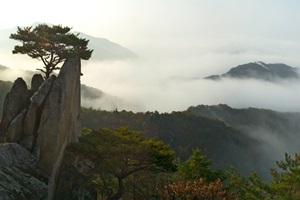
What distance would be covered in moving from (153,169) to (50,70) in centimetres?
1477

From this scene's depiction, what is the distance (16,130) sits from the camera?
3309 centimetres

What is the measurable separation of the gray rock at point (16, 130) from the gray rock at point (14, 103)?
1712 mm

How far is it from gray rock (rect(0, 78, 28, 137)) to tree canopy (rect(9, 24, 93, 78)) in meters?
2.82

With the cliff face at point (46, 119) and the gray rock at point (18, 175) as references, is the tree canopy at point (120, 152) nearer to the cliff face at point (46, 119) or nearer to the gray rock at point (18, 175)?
the cliff face at point (46, 119)

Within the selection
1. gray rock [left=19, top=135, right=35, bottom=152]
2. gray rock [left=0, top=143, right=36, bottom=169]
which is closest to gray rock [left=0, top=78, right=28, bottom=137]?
gray rock [left=19, top=135, right=35, bottom=152]

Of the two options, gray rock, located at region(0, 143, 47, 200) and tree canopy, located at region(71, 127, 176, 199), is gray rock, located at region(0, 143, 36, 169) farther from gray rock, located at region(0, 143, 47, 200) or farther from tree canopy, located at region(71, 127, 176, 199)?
tree canopy, located at region(71, 127, 176, 199)

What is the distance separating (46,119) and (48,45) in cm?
880

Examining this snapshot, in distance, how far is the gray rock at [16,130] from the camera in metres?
32.8

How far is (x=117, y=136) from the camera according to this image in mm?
39000

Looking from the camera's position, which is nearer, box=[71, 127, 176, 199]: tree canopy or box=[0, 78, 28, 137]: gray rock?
box=[0, 78, 28, 137]: gray rock

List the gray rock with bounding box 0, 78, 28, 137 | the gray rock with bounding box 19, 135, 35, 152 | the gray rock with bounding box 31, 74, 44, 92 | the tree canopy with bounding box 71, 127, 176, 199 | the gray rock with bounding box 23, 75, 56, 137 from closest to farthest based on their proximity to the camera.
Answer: the gray rock with bounding box 19, 135, 35, 152 < the gray rock with bounding box 23, 75, 56, 137 < the gray rock with bounding box 0, 78, 28, 137 < the tree canopy with bounding box 71, 127, 176, 199 < the gray rock with bounding box 31, 74, 44, 92

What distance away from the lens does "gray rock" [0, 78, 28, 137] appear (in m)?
35.0

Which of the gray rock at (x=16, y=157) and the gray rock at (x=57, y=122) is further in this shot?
the gray rock at (x=57, y=122)

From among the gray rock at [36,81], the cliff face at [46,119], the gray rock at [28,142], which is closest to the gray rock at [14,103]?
the cliff face at [46,119]
